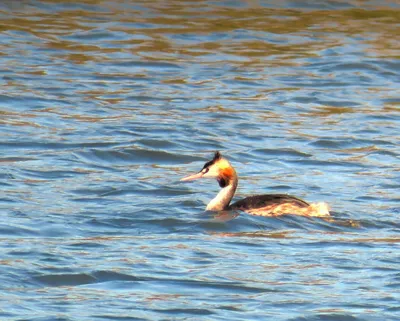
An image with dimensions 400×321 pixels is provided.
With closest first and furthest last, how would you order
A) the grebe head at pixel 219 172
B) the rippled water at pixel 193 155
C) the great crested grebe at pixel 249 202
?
the rippled water at pixel 193 155 → the great crested grebe at pixel 249 202 → the grebe head at pixel 219 172

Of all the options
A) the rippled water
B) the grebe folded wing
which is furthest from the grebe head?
the grebe folded wing

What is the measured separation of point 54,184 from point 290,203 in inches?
91.3

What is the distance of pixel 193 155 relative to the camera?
14.7 m

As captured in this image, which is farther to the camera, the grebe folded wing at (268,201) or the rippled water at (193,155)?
the grebe folded wing at (268,201)

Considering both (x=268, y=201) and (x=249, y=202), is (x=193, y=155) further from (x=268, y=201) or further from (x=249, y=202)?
(x=268, y=201)

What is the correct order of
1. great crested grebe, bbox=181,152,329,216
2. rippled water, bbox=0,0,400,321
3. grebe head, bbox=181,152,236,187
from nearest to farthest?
rippled water, bbox=0,0,400,321 → great crested grebe, bbox=181,152,329,216 → grebe head, bbox=181,152,236,187

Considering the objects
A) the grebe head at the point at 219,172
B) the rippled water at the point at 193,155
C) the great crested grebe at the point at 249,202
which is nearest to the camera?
the rippled water at the point at 193,155

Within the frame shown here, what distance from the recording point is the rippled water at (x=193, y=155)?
9.12m

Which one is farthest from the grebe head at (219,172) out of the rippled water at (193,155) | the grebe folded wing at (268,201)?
the grebe folded wing at (268,201)

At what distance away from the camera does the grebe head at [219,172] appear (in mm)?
12617

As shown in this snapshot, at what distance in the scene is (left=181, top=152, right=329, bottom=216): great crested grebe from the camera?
1172 cm

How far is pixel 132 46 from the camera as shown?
20.0 metres

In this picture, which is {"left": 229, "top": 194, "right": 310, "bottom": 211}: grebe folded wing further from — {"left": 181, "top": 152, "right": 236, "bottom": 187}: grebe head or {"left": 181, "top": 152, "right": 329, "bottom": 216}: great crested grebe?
{"left": 181, "top": 152, "right": 236, "bottom": 187}: grebe head

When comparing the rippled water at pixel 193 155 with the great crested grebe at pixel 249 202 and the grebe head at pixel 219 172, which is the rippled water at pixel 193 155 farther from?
the grebe head at pixel 219 172
